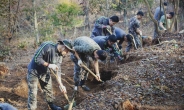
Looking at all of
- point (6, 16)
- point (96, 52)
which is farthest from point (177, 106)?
point (6, 16)

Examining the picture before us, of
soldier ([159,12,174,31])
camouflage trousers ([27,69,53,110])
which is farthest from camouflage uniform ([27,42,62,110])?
soldier ([159,12,174,31])

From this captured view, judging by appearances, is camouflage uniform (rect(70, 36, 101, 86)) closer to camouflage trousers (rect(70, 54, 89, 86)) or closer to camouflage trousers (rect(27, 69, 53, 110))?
camouflage trousers (rect(70, 54, 89, 86))

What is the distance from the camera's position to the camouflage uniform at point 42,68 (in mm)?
4914

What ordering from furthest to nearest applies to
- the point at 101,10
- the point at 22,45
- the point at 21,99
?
the point at 101,10 < the point at 22,45 < the point at 21,99

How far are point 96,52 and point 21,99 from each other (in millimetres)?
2440

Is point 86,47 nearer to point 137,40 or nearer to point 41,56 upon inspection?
point 41,56

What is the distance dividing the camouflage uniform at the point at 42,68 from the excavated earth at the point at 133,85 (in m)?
0.81

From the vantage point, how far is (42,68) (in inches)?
203

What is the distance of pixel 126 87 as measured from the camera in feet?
17.7

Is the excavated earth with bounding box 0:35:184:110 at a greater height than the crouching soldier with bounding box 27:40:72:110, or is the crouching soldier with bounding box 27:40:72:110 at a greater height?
the crouching soldier with bounding box 27:40:72:110

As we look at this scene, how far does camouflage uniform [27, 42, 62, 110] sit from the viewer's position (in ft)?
16.1

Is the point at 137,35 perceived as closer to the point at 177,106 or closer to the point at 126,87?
the point at 126,87

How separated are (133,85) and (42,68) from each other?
2.01m

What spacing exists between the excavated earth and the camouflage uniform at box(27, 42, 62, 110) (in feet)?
2.65
